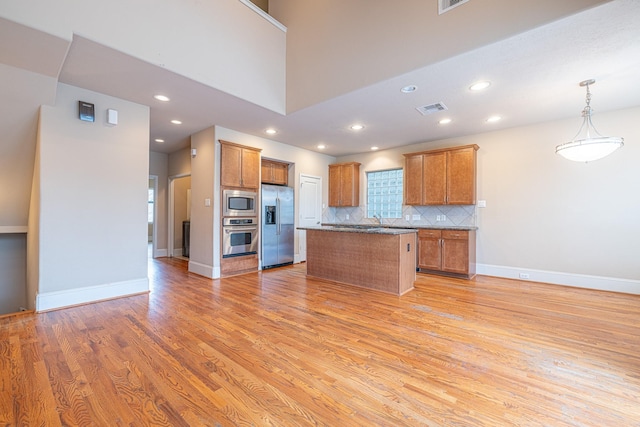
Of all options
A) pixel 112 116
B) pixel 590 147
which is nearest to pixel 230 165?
pixel 112 116

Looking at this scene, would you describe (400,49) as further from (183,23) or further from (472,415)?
(472,415)

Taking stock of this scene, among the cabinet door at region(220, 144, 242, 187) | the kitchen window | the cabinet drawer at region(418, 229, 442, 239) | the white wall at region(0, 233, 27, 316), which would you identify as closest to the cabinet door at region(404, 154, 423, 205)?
the kitchen window

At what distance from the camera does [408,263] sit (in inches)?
158

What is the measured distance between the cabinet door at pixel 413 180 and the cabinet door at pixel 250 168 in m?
3.00

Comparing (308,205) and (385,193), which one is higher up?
Answer: (385,193)

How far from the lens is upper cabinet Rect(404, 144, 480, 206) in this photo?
4836 millimetres

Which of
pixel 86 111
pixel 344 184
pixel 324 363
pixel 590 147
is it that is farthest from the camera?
pixel 344 184

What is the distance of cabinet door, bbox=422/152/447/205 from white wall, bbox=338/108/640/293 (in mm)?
531

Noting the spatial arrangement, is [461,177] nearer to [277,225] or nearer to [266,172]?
[277,225]

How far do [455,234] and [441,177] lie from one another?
113 centimetres

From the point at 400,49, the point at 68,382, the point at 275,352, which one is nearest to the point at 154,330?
the point at 68,382

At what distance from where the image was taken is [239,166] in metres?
4.91

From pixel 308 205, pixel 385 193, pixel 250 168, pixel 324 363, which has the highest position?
pixel 250 168

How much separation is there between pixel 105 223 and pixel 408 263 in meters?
4.17
